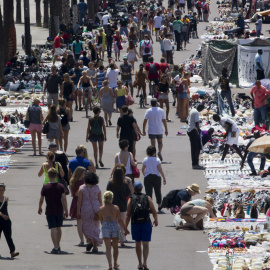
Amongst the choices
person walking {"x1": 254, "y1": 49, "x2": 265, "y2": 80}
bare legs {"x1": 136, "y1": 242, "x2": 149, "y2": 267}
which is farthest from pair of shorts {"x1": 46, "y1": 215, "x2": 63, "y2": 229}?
person walking {"x1": 254, "y1": 49, "x2": 265, "y2": 80}

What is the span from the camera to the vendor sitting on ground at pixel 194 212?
16.8 meters

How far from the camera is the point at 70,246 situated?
15609 mm

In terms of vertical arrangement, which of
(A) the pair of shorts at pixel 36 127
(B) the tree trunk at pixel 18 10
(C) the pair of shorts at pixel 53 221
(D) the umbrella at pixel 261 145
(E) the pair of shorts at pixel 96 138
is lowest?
(B) the tree trunk at pixel 18 10

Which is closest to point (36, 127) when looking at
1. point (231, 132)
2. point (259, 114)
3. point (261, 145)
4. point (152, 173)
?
point (231, 132)

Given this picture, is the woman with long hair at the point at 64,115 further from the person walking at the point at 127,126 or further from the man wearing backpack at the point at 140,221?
the man wearing backpack at the point at 140,221

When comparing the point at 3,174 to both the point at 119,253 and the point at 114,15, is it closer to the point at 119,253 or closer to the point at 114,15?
the point at 119,253

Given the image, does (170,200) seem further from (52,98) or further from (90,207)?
(52,98)

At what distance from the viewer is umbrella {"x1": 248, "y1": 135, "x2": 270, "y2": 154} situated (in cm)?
2028

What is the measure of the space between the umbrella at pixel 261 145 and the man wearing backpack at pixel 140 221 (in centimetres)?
627

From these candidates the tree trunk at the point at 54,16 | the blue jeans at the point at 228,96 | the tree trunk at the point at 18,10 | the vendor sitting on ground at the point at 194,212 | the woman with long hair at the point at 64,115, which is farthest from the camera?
the tree trunk at the point at 18,10

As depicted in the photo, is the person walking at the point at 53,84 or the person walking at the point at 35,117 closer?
the person walking at the point at 35,117

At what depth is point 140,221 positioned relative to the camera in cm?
1422

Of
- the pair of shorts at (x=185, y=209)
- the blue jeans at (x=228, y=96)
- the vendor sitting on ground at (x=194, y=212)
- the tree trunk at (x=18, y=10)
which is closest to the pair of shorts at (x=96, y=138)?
the vendor sitting on ground at (x=194, y=212)

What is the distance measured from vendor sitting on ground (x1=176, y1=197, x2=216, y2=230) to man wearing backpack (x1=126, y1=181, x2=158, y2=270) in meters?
2.44
